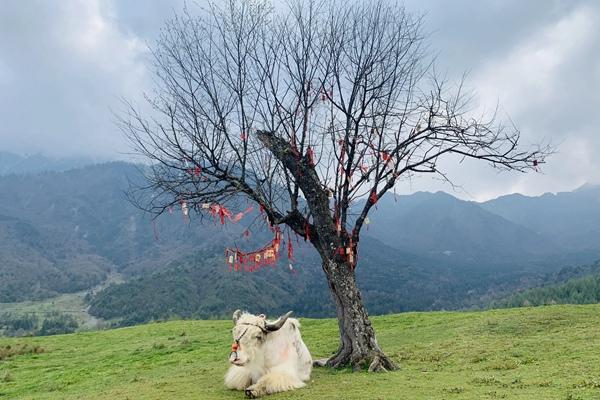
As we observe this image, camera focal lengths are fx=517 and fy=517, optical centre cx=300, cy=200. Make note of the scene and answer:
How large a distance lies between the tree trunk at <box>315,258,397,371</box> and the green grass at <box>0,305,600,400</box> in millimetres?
535

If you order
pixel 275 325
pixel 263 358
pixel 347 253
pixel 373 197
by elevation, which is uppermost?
pixel 373 197

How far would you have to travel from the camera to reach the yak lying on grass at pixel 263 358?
29.4 feet

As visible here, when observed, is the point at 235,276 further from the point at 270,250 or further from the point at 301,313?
the point at 270,250

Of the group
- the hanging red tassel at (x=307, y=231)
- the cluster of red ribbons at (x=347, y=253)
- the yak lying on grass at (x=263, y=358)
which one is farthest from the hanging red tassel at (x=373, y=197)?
the yak lying on grass at (x=263, y=358)

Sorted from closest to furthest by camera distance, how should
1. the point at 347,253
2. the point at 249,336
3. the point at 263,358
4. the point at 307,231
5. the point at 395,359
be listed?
1. the point at 249,336
2. the point at 263,358
3. the point at 347,253
4. the point at 307,231
5. the point at 395,359

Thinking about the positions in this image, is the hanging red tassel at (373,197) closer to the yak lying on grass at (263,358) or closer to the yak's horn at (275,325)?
the yak lying on grass at (263,358)

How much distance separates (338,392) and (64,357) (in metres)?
17.5

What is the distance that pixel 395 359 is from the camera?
1291 cm

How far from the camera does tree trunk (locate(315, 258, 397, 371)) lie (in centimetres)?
1111

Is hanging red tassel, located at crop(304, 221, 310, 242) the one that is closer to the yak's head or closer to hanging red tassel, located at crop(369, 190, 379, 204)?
hanging red tassel, located at crop(369, 190, 379, 204)

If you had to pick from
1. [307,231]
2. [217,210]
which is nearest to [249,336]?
[307,231]

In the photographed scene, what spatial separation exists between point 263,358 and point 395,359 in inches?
187

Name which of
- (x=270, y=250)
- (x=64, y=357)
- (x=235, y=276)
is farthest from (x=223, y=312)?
(x=270, y=250)

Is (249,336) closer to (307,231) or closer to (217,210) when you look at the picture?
(307,231)
